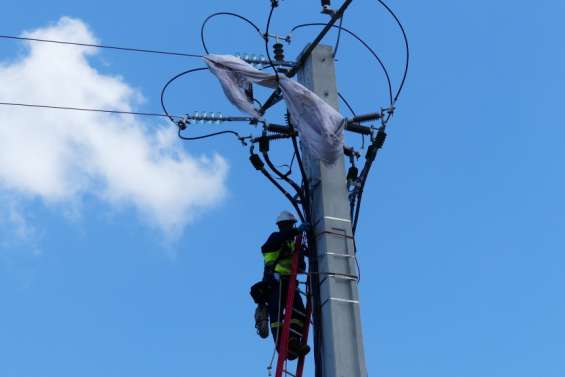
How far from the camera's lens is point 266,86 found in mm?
8141

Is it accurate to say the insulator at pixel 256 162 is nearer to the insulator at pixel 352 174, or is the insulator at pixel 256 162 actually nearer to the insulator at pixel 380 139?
the insulator at pixel 352 174

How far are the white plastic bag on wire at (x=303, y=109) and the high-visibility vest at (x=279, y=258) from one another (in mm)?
927

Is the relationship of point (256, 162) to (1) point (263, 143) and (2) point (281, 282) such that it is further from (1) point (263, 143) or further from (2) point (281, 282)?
(2) point (281, 282)

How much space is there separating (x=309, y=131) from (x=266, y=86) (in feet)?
2.64

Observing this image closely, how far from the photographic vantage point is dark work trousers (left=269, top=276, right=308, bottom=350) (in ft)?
24.7

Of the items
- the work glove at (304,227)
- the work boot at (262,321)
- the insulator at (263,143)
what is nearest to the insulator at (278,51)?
the insulator at (263,143)

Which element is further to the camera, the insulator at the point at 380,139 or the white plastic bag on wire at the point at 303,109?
the insulator at the point at 380,139

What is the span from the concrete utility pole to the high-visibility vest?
55 cm

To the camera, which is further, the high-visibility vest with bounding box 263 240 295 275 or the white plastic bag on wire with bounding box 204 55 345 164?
the high-visibility vest with bounding box 263 240 295 275

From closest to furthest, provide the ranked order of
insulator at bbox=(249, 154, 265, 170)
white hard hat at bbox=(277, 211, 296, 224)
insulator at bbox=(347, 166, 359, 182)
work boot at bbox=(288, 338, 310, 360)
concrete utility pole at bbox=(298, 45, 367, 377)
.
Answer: concrete utility pole at bbox=(298, 45, 367, 377) → work boot at bbox=(288, 338, 310, 360) → insulator at bbox=(347, 166, 359, 182) → insulator at bbox=(249, 154, 265, 170) → white hard hat at bbox=(277, 211, 296, 224)

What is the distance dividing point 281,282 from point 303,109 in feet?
4.85

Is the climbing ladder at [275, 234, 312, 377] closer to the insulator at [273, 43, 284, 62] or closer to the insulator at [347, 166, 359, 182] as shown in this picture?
the insulator at [347, 166, 359, 182]

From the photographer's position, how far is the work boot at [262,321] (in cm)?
798

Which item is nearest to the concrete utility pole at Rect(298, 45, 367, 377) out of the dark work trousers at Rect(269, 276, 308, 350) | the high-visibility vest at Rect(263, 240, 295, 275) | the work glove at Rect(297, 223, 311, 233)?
the work glove at Rect(297, 223, 311, 233)
